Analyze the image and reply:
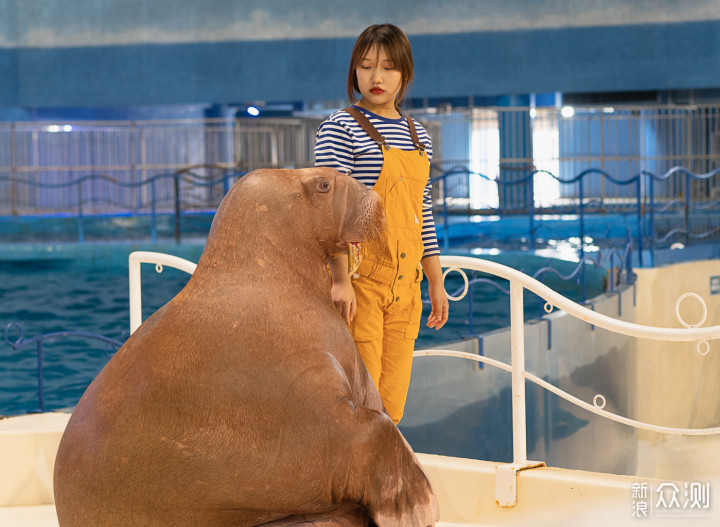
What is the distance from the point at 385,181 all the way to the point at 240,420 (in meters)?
0.86

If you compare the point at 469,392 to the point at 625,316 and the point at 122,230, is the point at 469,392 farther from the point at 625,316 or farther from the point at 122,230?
the point at 122,230

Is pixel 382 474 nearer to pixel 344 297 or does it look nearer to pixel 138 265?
pixel 344 297

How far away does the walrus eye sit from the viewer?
1.90m

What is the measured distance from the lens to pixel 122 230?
51.0 ft

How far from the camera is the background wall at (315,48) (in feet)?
54.6

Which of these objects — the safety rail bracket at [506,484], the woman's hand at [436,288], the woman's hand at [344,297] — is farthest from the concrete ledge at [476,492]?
the woman's hand at [344,297]

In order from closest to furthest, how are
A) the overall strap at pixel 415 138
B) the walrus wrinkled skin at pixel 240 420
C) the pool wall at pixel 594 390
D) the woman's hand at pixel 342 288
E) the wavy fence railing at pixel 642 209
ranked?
the walrus wrinkled skin at pixel 240 420 → the woman's hand at pixel 342 288 → the overall strap at pixel 415 138 → the pool wall at pixel 594 390 → the wavy fence railing at pixel 642 209

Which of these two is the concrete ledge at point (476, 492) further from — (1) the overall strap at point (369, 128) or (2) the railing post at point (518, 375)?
(1) the overall strap at point (369, 128)

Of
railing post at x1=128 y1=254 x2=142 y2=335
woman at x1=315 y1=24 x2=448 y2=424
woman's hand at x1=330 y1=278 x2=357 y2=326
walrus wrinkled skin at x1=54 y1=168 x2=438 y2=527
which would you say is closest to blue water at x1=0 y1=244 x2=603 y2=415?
railing post at x1=128 y1=254 x2=142 y2=335

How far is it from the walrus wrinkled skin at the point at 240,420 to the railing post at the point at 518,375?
1.10 meters

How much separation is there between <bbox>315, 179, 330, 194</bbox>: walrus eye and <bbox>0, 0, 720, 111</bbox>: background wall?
51.8ft

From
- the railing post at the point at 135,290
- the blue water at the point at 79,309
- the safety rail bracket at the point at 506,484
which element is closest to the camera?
the safety rail bracket at the point at 506,484

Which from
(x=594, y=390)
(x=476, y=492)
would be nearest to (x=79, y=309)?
(x=594, y=390)

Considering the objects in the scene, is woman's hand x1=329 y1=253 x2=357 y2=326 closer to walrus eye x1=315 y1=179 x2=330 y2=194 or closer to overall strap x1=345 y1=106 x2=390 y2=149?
walrus eye x1=315 y1=179 x2=330 y2=194
